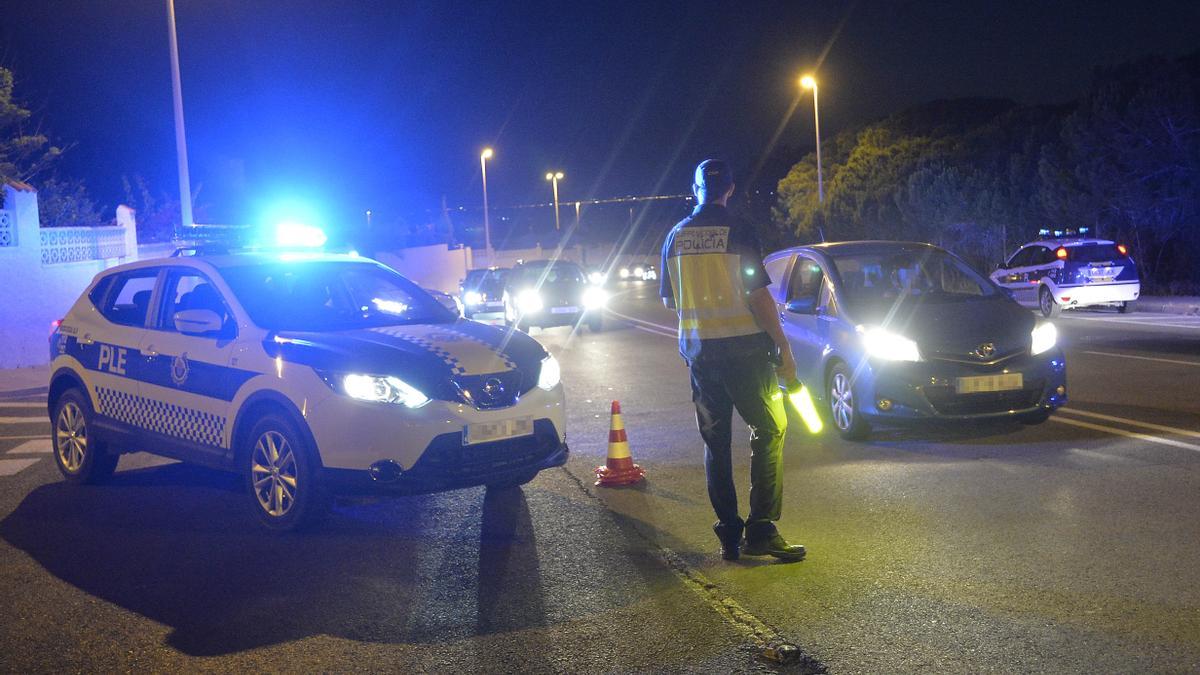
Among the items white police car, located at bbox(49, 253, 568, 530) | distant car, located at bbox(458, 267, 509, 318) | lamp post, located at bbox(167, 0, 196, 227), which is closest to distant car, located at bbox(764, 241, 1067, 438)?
white police car, located at bbox(49, 253, 568, 530)

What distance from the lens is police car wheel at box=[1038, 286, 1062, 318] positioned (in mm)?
23625

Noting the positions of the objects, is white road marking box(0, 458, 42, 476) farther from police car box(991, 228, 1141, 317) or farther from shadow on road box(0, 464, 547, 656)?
police car box(991, 228, 1141, 317)

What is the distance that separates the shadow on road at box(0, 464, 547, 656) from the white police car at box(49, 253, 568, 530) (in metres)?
0.32

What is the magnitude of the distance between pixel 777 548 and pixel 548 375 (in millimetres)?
2146

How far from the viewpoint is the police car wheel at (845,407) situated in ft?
30.5

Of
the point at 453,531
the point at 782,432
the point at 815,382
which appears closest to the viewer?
the point at 782,432

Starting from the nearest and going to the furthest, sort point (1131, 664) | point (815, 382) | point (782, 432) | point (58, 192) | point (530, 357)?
1. point (1131, 664)
2. point (782, 432)
3. point (530, 357)
4. point (815, 382)
5. point (58, 192)

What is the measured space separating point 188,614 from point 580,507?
8.80 ft

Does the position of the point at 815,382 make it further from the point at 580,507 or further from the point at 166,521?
the point at 166,521

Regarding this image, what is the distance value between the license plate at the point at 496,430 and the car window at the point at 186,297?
1.96 m

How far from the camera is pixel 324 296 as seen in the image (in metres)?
8.28

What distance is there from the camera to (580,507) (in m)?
7.46

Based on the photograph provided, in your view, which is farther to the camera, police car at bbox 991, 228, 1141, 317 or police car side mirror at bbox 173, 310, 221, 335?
police car at bbox 991, 228, 1141, 317

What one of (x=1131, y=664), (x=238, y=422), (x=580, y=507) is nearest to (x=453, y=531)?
(x=580, y=507)
